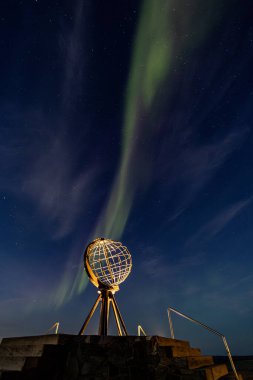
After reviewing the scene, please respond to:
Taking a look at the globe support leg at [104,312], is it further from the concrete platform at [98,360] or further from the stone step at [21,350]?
the stone step at [21,350]

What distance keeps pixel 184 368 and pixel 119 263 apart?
629cm

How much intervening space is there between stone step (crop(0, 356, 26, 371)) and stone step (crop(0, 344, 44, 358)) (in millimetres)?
316

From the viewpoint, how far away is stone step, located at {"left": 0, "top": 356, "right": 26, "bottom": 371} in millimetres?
5469

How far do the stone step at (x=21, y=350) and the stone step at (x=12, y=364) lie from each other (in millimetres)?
316

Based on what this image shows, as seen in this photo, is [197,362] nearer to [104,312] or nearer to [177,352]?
[177,352]

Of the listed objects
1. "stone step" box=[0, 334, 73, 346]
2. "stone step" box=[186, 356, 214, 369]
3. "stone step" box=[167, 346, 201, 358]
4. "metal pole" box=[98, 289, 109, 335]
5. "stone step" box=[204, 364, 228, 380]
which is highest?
"metal pole" box=[98, 289, 109, 335]

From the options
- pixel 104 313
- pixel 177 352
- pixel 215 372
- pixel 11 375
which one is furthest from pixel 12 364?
pixel 215 372

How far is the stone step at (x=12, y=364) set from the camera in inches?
215

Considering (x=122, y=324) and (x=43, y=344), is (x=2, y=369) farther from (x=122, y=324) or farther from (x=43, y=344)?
(x=122, y=324)

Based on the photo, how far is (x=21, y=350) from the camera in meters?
6.13

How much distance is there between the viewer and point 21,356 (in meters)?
5.99

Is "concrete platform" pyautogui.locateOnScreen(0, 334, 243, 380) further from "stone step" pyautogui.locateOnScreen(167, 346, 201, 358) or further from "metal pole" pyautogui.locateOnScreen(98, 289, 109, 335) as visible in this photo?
"metal pole" pyautogui.locateOnScreen(98, 289, 109, 335)

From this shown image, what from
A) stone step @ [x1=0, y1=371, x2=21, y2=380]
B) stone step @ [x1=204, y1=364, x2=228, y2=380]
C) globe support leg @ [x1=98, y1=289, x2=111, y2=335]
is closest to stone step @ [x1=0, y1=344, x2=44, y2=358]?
stone step @ [x1=0, y1=371, x2=21, y2=380]

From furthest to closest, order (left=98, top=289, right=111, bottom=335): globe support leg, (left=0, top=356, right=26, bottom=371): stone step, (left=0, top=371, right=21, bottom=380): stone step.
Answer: (left=98, top=289, right=111, bottom=335): globe support leg → (left=0, top=356, right=26, bottom=371): stone step → (left=0, top=371, right=21, bottom=380): stone step
